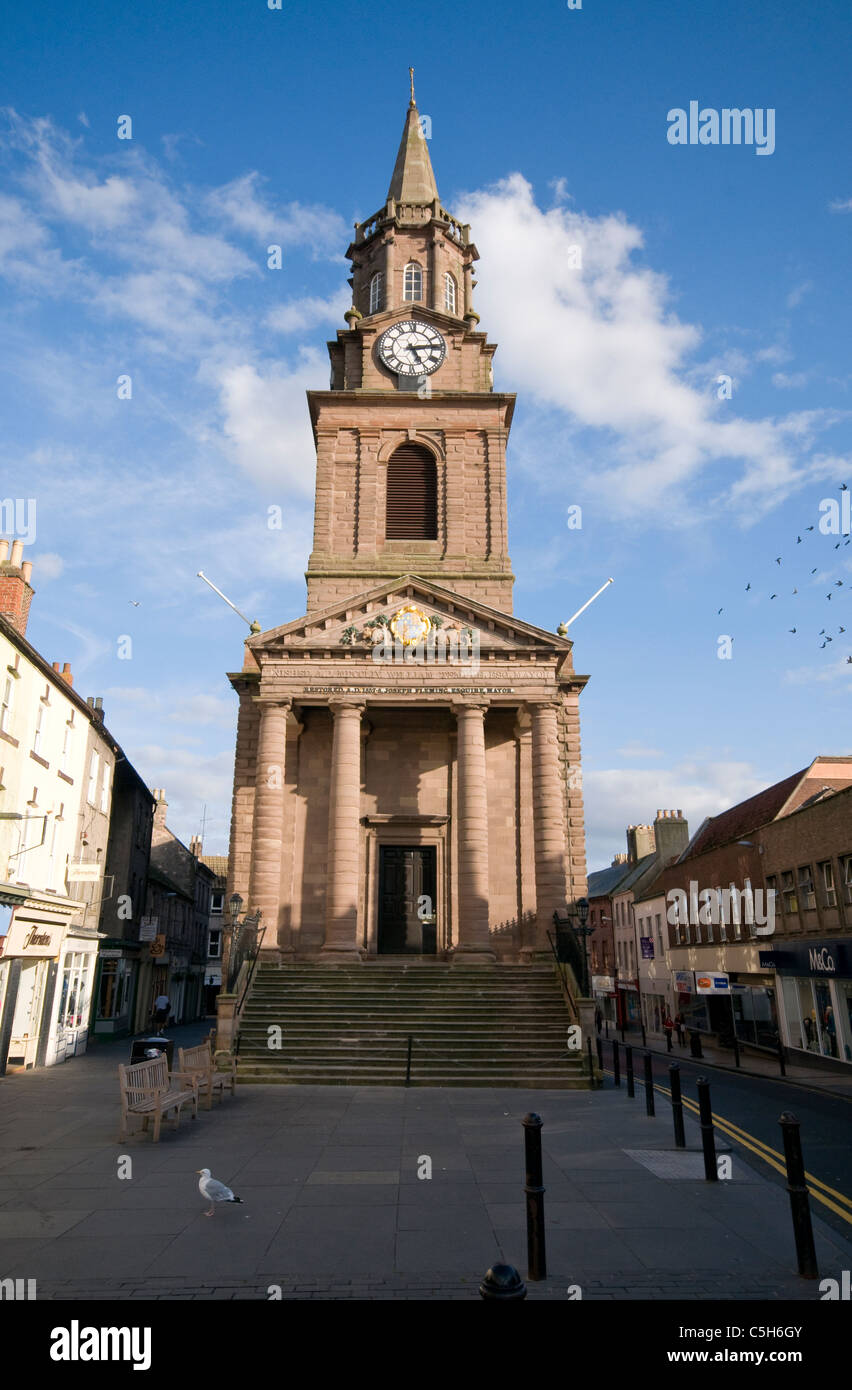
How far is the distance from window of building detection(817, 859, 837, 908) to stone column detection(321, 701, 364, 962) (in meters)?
15.0

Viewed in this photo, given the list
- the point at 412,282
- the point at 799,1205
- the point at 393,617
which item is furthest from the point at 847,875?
the point at 412,282

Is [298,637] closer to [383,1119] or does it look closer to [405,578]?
[405,578]

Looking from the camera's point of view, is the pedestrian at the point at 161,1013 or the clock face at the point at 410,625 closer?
the clock face at the point at 410,625

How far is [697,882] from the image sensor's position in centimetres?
4272

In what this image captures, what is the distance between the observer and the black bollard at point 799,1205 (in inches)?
270

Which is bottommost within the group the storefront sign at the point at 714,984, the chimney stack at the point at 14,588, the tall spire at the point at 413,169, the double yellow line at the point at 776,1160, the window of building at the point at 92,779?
the double yellow line at the point at 776,1160

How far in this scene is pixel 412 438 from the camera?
112ft

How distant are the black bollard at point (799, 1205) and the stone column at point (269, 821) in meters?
18.1

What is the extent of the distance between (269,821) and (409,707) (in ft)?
18.3

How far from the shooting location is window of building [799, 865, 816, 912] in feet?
95.9

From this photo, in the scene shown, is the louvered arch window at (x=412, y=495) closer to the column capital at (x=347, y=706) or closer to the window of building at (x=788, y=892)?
the column capital at (x=347, y=706)

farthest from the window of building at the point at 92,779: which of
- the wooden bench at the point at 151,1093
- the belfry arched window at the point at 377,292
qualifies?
the belfry arched window at the point at 377,292

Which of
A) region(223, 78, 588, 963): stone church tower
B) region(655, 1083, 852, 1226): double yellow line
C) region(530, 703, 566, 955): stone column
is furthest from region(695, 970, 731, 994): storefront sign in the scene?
region(655, 1083, 852, 1226): double yellow line

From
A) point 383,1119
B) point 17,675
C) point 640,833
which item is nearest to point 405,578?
point 17,675
